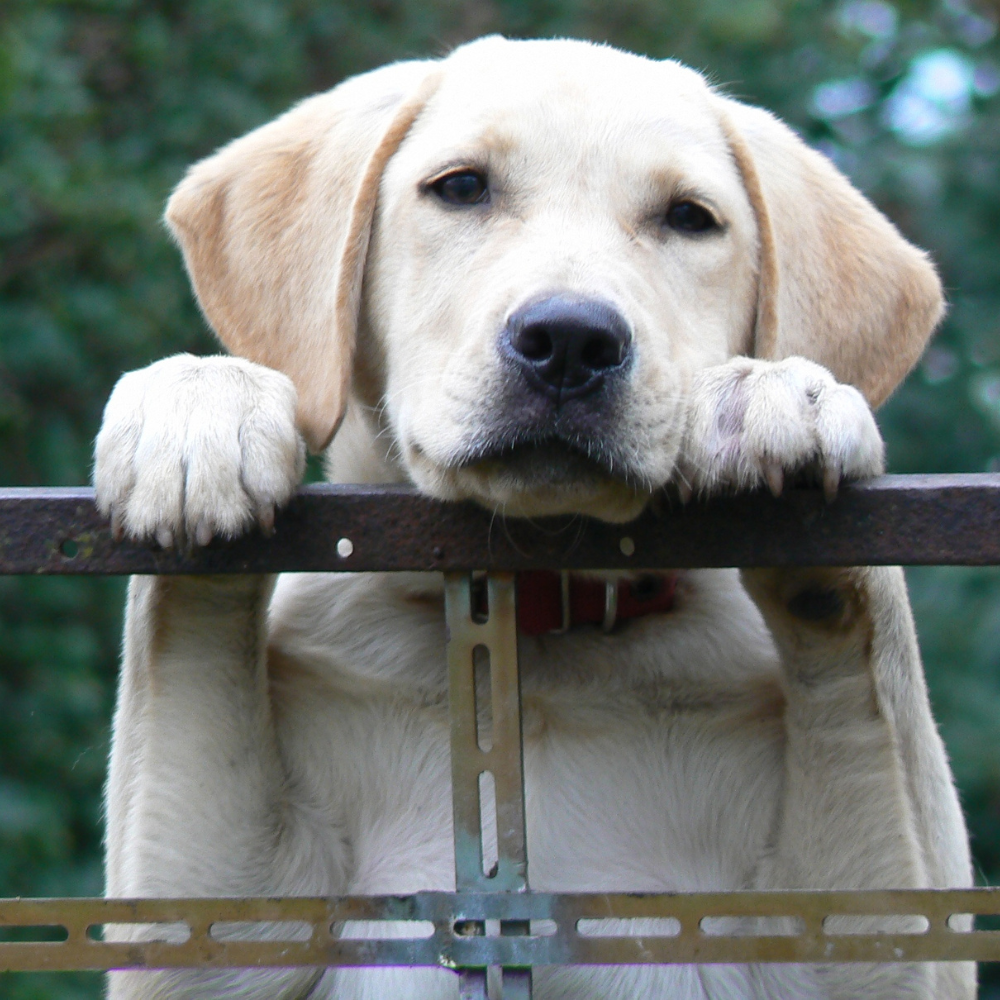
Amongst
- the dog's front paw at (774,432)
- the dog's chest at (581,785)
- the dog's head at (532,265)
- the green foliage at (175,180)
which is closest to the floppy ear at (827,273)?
the dog's head at (532,265)

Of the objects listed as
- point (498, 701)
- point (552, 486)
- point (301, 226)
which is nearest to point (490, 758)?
point (498, 701)

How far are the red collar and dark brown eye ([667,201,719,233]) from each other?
0.69 meters

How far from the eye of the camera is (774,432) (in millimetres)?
1997

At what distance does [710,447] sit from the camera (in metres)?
2.06

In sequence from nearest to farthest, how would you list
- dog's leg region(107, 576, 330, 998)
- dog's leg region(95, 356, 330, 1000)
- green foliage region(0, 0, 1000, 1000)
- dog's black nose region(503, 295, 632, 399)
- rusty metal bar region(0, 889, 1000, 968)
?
1. rusty metal bar region(0, 889, 1000, 968)
2. dog's black nose region(503, 295, 632, 399)
3. dog's leg region(95, 356, 330, 1000)
4. dog's leg region(107, 576, 330, 998)
5. green foliage region(0, 0, 1000, 1000)

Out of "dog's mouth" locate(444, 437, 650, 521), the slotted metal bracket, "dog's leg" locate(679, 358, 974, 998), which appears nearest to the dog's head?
"dog's mouth" locate(444, 437, 650, 521)

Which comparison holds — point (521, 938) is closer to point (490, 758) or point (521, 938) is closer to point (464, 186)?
point (490, 758)

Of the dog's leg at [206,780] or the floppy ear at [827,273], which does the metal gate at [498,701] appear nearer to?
the dog's leg at [206,780]

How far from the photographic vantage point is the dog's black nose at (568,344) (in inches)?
85.1

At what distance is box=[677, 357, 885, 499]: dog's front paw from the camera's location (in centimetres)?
194

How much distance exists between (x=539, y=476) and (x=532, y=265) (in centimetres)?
43

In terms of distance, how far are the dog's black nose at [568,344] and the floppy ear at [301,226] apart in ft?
1.79

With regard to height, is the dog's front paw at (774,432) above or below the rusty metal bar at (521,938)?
above

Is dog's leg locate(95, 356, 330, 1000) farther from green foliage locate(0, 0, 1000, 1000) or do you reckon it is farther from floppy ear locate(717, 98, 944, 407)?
green foliage locate(0, 0, 1000, 1000)
